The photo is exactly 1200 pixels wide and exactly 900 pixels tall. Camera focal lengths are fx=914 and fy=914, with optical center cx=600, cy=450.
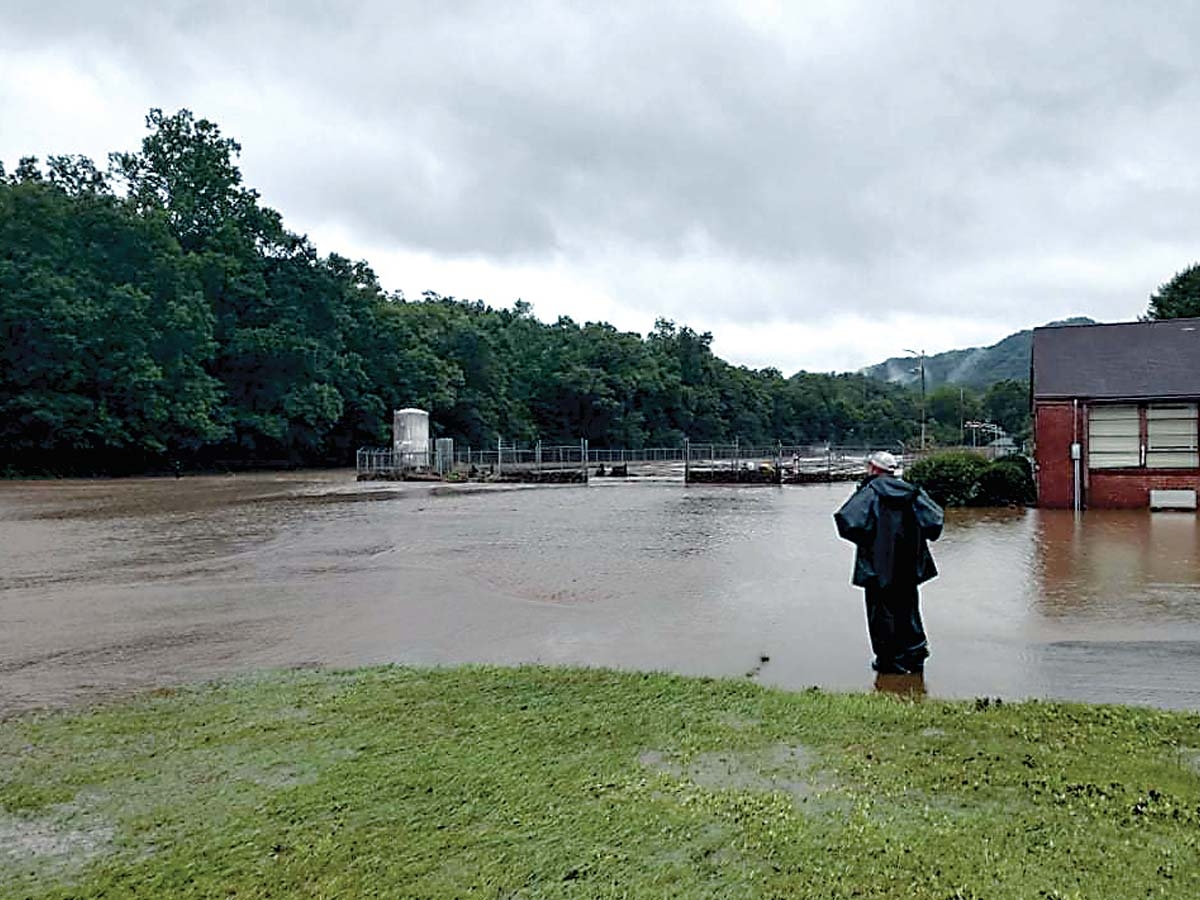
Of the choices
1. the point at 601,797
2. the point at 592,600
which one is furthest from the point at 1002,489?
the point at 601,797

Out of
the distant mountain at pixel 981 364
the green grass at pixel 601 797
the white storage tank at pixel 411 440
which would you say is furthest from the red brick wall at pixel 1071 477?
the distant mountain at pixel 981 364

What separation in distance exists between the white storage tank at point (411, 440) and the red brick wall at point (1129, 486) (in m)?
26.9

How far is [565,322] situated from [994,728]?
88.1 m

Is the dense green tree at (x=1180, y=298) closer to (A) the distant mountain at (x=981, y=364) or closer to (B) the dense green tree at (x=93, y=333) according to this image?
(B) the dense green tree at (x=93, y=333)

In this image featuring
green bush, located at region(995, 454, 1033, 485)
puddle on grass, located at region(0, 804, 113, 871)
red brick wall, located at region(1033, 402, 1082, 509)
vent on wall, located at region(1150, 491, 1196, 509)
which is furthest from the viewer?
green bush, located at region(995, 454, 1033, 485)

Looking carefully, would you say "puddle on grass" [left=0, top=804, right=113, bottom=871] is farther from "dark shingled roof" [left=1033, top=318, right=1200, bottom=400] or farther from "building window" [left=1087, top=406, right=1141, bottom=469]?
"building window" [left=1087, top=406, right=1141, bottom=469]

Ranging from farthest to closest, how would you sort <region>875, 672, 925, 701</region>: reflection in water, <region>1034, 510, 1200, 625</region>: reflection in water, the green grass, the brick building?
the brick building → <region>1034, 510, 1200, 625</region>: reflection in water → <region>875, 672, 925, 701</region>: reflection in water → the green grass

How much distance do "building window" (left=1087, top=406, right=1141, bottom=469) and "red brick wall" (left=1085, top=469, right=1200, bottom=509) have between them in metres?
0.26

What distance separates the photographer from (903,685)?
19.9 feet

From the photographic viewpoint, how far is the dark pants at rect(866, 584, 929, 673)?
6.36m

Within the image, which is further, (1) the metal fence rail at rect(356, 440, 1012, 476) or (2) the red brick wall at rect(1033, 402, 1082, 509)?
(1) the metal fence rail at rect(356, 440, 1012, 476)

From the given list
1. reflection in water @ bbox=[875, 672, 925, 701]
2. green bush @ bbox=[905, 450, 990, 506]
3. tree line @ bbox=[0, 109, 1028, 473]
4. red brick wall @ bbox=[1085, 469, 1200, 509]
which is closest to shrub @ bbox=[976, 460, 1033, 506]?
green bush @ bbox=[905, 450, 990, 506]

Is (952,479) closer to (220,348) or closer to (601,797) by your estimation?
(601,797)

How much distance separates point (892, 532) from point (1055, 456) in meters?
16.2
